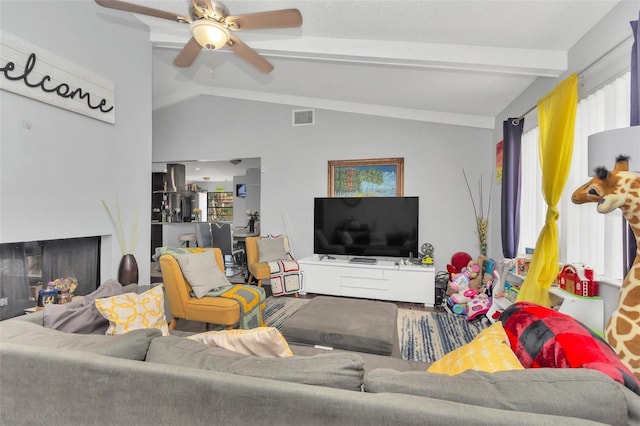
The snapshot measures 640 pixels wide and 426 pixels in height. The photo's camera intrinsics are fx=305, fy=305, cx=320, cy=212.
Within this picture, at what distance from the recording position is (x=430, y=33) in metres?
2.60

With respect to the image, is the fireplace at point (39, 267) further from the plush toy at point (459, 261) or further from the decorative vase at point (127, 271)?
the plush toy at point (459, 261)

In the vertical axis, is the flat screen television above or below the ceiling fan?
below

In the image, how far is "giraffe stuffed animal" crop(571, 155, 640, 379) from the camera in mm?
1357

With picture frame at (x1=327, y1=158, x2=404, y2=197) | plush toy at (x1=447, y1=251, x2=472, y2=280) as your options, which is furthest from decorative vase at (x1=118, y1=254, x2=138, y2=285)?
plush toy at (x1=447, y1=251, x2=472, y2=280)

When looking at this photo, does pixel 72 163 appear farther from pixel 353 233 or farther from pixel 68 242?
pixel 353 233

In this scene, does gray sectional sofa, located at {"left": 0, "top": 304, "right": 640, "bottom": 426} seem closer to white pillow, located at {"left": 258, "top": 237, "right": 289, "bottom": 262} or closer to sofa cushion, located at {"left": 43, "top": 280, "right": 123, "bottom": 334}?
sofa cushion, located at {"left": 43, "top": 280, "right": 123, "bottom": 334}

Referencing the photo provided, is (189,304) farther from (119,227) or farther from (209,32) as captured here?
(209,32)

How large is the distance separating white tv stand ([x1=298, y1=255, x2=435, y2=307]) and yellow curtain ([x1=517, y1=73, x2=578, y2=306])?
1511 mm

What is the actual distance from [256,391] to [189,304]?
2.13 metres

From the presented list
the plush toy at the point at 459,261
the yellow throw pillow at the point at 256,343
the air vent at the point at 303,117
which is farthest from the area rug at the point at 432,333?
the air vent at the point at 303,117

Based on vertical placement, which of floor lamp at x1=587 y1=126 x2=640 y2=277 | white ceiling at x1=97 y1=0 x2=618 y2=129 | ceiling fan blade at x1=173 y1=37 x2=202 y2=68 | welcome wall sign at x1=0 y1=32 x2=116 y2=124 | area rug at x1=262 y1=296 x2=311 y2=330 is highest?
white ceiling at x1=97 y1=0 x2=618 y2=129

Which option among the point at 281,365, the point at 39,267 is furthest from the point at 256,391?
the point at 39,267

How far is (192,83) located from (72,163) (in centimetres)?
312

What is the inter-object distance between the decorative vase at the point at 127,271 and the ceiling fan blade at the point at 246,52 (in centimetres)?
228
